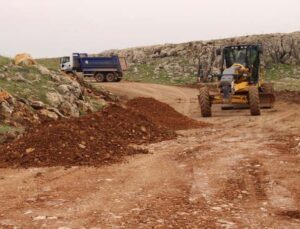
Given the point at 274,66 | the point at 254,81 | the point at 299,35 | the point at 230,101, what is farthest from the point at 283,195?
the point at 299,35

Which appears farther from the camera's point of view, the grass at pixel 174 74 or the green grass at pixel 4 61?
the grass at pixel 174 74

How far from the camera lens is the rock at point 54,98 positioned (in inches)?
630

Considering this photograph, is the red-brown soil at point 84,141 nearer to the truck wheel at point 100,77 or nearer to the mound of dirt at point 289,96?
the mound of dirt at point 289,96

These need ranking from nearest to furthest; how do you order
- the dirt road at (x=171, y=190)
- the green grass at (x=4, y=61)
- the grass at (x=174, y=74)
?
the dirt road at (x=171, y=190) < the green grass at (x=4, y=61) < the grass at (x=174, y=74)

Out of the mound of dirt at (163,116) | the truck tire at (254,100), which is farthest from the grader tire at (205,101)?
the truck tire at (254,100)

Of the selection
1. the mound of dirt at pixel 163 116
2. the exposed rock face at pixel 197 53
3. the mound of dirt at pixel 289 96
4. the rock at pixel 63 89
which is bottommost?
the mound of dirt at pixel 289 96

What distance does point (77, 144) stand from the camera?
10742 mm

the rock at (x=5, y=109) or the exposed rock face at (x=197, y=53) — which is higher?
the exposed rock face at (x=197, y=53)

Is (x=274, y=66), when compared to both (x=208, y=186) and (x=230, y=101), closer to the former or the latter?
(x=230, y=101)

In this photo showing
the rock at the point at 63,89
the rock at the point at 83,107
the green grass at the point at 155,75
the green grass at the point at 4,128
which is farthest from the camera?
the green grass at the point at 155,75

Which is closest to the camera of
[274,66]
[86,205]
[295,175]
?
[86,205]

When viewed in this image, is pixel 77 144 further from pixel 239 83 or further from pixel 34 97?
pixel 239 83

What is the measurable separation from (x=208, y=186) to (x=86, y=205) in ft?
7.19

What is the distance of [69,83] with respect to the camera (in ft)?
62.5
